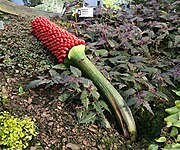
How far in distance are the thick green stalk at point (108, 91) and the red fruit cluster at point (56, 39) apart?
57 mm

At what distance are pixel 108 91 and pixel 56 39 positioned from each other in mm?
607

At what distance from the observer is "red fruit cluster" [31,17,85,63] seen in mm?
2357

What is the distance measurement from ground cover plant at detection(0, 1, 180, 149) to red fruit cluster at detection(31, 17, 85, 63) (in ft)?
0.25

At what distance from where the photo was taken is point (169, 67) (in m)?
2.43

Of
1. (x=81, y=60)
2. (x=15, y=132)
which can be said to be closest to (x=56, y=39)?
(x=81, y=60)

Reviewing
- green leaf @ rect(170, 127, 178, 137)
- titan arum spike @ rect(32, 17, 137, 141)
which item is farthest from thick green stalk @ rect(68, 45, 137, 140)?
green leaf @ rect(170, 127, 178, 137)

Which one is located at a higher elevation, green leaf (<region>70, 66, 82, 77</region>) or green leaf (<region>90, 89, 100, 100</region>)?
green leaf (<region>70, 66, 82, 77</region>)

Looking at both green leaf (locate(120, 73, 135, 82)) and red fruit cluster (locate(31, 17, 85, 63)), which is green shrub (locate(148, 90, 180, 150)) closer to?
green leaf (locate(120, 73, 135, 82))

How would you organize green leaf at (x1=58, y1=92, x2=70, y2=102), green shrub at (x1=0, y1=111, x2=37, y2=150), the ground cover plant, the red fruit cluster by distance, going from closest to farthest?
green shrub at (x1=0, y1=111, x2=37, y2=150), the ground cover plant, green leaf at (x1=58, y1=92, x2=70, y2=102), the red fruit cluster

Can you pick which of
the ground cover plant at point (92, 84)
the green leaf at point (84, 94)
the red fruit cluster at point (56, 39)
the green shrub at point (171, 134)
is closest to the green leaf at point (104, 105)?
the ground cover plant at point (92, 84)

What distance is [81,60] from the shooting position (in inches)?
89.0

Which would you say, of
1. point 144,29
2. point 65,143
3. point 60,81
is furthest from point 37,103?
point 144,29

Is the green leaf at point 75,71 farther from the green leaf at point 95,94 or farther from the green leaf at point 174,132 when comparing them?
the green leaf at point 174,132

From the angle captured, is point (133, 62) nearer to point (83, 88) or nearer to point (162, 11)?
point (83, 88)
